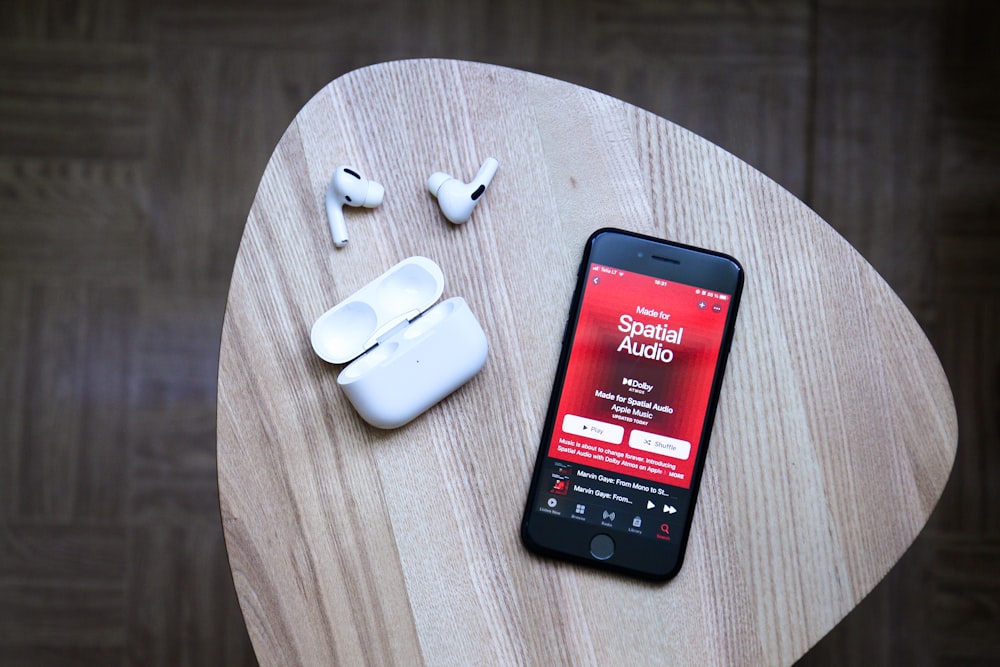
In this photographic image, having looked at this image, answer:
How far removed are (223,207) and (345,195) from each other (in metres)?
0.49

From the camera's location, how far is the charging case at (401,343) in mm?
606

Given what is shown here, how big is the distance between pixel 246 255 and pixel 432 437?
20cm

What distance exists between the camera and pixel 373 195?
634 mm

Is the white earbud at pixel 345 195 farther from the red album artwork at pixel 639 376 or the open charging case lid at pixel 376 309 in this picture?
the red album artwork at pixel 639 376

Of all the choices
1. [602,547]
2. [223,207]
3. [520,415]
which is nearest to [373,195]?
[520,415]

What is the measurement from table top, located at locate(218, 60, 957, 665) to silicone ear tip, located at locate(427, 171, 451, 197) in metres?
0.01

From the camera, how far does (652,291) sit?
0.65m

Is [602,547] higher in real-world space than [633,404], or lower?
lower

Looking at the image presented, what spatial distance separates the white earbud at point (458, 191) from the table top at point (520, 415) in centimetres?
1

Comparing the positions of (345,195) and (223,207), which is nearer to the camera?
(345,195)

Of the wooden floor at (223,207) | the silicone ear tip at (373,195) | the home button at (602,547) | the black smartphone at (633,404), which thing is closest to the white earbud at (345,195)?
the silicone ear tip at (373,195)

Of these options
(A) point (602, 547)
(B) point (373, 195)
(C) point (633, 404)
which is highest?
(B) point (373, 195)

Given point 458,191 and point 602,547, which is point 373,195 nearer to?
point 458,191

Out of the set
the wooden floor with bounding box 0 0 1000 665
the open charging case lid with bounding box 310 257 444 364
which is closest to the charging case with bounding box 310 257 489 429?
the open charging case lid with bounding box 310 257 444 364
